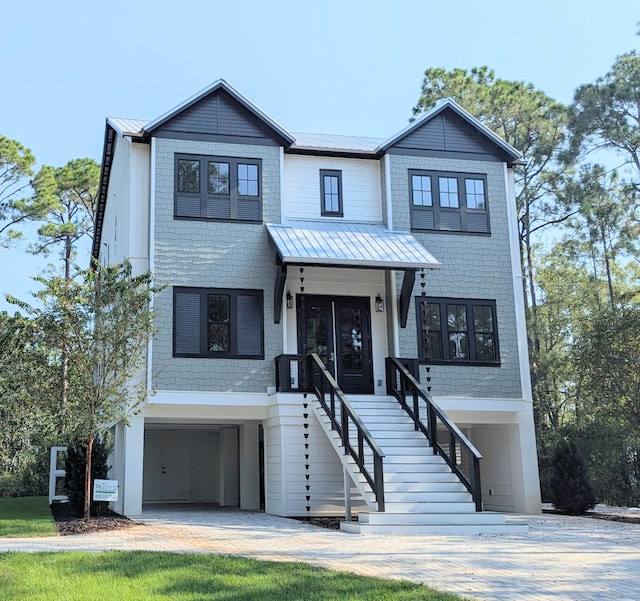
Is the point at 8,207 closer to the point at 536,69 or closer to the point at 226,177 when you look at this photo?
the point at 226,177

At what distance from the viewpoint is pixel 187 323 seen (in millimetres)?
17828

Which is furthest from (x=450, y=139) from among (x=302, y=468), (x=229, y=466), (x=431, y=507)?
(x=229, y=466)

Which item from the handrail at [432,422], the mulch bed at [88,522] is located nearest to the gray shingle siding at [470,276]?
the handrail at [432,422]

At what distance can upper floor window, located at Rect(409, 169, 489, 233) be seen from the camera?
19.9 m

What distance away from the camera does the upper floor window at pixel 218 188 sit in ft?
60.5

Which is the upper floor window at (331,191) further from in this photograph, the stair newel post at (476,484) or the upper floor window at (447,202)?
the stair newel post at (476,484)

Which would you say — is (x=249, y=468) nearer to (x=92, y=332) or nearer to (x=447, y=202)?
(x=92, y=332)

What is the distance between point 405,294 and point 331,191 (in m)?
3.22

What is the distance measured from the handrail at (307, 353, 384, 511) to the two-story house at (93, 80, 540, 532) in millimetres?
108

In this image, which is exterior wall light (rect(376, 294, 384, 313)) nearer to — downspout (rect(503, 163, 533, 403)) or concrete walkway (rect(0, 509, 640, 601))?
downspout (rect(503, 163, 533, 403))

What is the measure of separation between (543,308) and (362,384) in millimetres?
17059

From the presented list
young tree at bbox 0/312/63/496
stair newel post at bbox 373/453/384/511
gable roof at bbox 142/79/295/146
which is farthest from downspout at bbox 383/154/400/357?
young tree at bbox 0/312/63/496

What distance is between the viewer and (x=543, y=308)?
33.8 meters

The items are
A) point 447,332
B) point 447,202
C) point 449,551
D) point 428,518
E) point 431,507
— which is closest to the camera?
point 449,551
